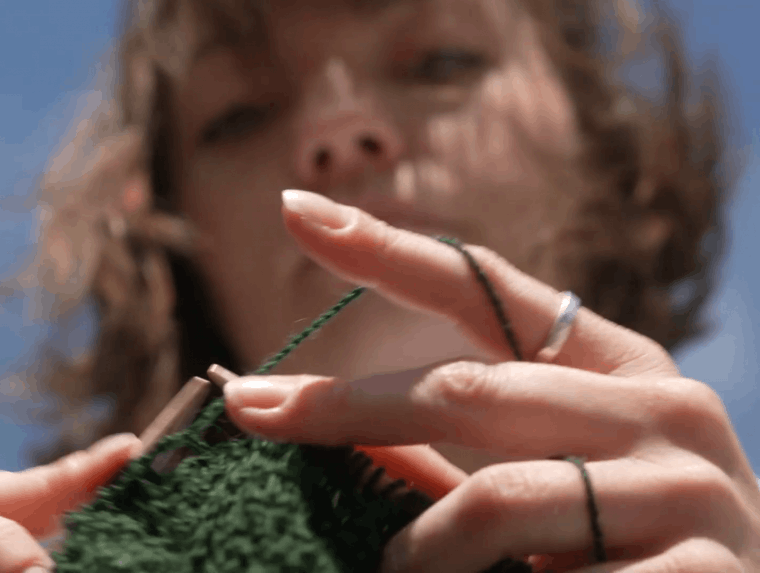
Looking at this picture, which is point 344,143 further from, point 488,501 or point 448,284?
point 488,501

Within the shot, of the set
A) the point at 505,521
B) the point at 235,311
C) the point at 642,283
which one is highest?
the point at 235,311

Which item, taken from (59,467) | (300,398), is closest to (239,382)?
(300,398)

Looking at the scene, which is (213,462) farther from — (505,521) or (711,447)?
(711,447)

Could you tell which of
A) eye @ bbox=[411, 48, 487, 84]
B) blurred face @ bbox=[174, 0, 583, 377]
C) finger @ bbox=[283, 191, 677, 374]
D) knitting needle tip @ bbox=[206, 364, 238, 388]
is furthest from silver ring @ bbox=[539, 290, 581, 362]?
eye @ bbox=[411, 48, 487, 84]

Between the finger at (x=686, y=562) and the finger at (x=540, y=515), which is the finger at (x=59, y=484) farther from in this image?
the finger at (x=686, y=562)

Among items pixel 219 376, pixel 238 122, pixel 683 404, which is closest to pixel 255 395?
pixel 219 376

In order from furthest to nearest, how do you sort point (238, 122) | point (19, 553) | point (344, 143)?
point (238, 122) → point (344, 143) → point (19, 553)

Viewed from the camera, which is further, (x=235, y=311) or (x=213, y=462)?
(x=235, y=311)
